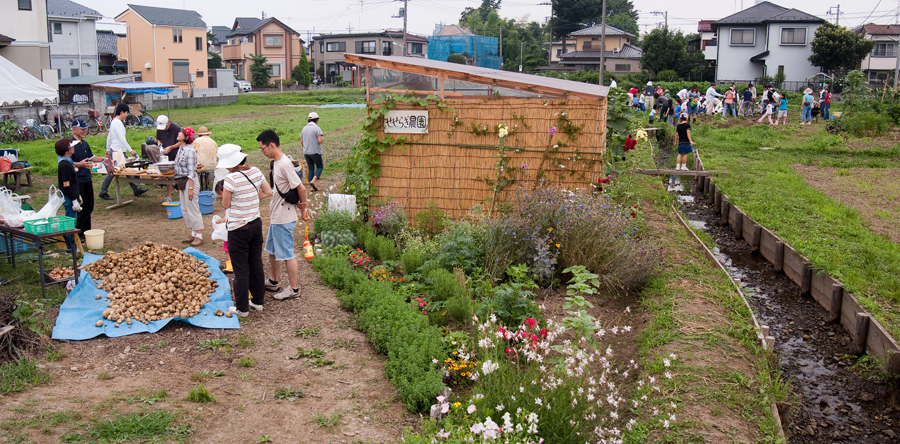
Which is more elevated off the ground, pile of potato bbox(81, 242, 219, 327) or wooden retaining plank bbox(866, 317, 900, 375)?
pile of potato bbox(81, 242, 219, 327)

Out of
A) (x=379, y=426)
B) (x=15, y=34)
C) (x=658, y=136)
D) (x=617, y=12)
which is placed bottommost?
(x=379, y=426)

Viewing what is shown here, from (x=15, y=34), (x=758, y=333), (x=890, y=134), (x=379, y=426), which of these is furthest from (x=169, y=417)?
(x=15, y=34)

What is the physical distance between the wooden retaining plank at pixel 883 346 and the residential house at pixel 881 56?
47894 mm

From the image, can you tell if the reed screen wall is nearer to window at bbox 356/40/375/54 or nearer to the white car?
the white car

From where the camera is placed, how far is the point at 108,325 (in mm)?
6137

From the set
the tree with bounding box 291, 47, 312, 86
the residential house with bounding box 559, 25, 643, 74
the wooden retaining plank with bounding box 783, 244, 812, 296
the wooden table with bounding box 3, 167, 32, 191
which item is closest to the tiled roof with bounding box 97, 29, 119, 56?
the tree with bounding box 291, 47, 312, 86

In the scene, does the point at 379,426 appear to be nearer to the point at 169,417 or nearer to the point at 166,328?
the point at 169,417

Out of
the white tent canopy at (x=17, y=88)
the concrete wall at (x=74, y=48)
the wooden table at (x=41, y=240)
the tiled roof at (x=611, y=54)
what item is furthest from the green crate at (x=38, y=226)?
the tiled roof at (x=611, y=54)

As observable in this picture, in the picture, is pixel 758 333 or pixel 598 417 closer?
pixel 598 417

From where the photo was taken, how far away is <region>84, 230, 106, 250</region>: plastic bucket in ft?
28.7

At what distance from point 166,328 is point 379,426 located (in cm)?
289

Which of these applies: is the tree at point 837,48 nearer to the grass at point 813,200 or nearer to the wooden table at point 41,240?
the grass at point 813,200

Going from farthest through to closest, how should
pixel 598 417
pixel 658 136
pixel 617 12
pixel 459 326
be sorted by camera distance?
pixel 617 12 < pixel 658 136 < pixel 459 326 < pixel 598 417

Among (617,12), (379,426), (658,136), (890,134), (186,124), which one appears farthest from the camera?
(617,12)
